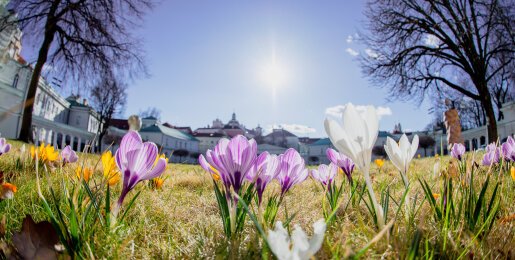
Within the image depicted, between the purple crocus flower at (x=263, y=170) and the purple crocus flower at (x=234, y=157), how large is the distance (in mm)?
38

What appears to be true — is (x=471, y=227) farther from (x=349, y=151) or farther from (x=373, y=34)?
(x=373, y=34)

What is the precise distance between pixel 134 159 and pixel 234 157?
0.79 feet

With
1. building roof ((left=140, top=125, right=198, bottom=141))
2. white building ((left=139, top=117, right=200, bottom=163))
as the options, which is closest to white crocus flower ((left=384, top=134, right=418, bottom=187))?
white building ((left=139, top=117, right=200, bottom=163))

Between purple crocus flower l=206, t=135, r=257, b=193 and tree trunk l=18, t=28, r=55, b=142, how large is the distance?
44.8 ft

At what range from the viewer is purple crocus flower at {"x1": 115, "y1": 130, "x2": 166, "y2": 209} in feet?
2.40

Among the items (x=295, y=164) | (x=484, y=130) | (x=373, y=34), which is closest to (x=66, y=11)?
(x=373, y=34)

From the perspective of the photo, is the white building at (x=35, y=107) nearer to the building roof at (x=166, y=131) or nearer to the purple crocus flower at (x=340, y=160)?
the building roof at (x=166, y=131)

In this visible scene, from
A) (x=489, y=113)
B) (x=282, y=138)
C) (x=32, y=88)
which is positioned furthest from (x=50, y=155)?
(x=282, y=138)

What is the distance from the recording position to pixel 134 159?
742 mm

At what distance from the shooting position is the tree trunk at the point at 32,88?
1157cm

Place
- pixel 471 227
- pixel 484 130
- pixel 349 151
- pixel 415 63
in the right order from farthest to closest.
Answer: pixel 484 130 < pixel 415 63 < pixel 471 227 < pixel 349 151

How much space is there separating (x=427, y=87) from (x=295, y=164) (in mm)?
15206

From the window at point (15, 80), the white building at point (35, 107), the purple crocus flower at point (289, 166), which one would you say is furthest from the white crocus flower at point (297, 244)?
the window at point (15, 80)

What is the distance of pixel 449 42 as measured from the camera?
1268 centimetres
